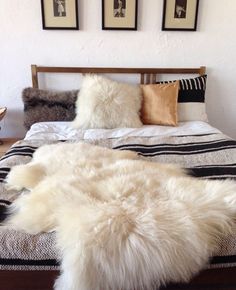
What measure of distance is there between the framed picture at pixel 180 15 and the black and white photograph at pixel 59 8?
86 centimetres

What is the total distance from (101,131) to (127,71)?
747mm

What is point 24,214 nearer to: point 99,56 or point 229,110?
point 99,56

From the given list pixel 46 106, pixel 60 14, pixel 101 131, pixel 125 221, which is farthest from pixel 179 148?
pixel 60 14

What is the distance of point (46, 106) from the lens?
2.39 metres

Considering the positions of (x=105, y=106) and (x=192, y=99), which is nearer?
(x=105, y=106)

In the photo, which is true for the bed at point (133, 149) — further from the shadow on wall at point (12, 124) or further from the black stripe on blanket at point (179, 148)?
the shadow on wall at point (12, 124)

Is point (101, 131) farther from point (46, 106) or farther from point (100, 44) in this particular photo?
point (100, 44)

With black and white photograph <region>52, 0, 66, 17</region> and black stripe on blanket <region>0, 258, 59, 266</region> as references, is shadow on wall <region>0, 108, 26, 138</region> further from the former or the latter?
black stripe on blanket <region>0, 258, 59, 266</region>

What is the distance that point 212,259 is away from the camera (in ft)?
2.88

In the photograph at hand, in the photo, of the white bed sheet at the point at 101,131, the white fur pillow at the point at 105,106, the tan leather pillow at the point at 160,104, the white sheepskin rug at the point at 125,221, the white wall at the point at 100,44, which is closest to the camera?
the white sheepskin rug at the point at 125,221

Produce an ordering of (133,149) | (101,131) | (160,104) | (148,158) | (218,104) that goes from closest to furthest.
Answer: (148,158)
(133,149)
(101,131)
(160,104)
(218,104)

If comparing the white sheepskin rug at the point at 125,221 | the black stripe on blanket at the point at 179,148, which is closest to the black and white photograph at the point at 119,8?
the black stripe on blanket at the point at 179,148

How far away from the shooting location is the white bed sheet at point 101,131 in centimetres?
202

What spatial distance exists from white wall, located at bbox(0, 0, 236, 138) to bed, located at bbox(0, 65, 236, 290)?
0.11 m
